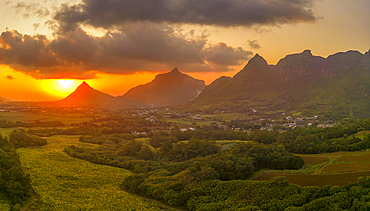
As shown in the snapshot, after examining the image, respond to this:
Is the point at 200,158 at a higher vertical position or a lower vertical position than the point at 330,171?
lower

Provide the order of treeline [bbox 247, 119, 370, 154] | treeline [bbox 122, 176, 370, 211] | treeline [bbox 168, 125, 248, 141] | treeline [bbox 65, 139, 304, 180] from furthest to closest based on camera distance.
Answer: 1. treeline [bbox 168, 125, 248, 141]
2. treeline [bbox 247, 119, 370, 154]
3. treeline [bbox 65, 139, 304, 180]
4. treeline [bbox 122, 176, 370, 211]

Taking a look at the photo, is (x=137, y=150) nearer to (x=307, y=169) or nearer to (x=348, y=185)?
(x=307, y=169)

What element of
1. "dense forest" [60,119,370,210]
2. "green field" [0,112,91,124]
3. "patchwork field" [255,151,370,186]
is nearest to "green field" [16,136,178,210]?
"dense forest" [60,119,370,210]

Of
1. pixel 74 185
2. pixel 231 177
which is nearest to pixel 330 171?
pixel 231 177

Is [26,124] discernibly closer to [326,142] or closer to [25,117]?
[25,117]

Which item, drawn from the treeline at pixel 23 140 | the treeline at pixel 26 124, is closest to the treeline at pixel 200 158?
the treeline at pixel 23 140

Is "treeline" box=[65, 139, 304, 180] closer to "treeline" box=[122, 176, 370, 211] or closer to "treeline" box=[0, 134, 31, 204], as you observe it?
"treeline" box=[122, 176, 370, 211]
